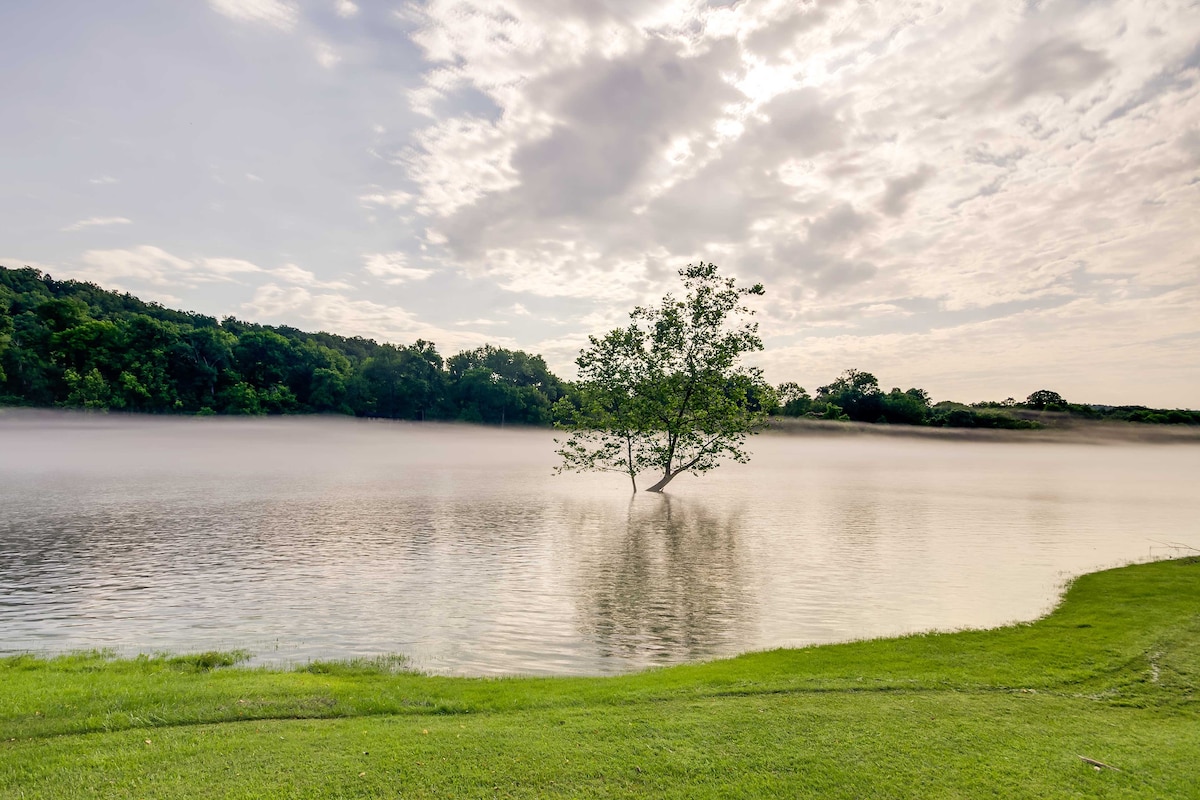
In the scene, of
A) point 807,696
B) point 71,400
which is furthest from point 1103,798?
point 71,400

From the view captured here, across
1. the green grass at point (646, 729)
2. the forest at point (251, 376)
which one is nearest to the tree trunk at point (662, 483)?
the green grass at point (646, 729)

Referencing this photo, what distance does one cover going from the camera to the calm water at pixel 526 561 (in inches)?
624

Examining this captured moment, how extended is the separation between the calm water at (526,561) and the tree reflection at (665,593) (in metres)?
0.12

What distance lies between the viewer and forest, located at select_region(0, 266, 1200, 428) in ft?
420

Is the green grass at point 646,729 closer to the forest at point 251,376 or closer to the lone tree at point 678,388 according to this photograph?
the lone tree at point 678,388

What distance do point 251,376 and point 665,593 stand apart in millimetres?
164665

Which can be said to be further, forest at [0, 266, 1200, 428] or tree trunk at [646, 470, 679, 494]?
forest at [0, 266, 1200, 428]

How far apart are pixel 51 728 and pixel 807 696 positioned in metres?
10.5

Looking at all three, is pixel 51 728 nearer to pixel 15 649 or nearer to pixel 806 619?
pixel 15 649

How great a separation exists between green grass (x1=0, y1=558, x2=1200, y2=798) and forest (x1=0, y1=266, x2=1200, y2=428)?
407ft

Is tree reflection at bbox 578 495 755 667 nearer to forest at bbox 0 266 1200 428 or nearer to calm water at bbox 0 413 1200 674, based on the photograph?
calm water at bbox 0 413 1200 674

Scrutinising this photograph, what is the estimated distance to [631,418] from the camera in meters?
44.8

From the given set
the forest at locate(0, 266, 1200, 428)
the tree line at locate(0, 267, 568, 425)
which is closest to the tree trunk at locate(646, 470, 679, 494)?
the forest at locate(0, 266, 1200, 428)

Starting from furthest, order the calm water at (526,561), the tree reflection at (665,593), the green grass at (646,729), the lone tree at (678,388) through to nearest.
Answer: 1. the lone tree at (678,388)
2. the calm water at (526,561)
3. the tree reflection at (665,593)
4. the green grass at (646,729)
